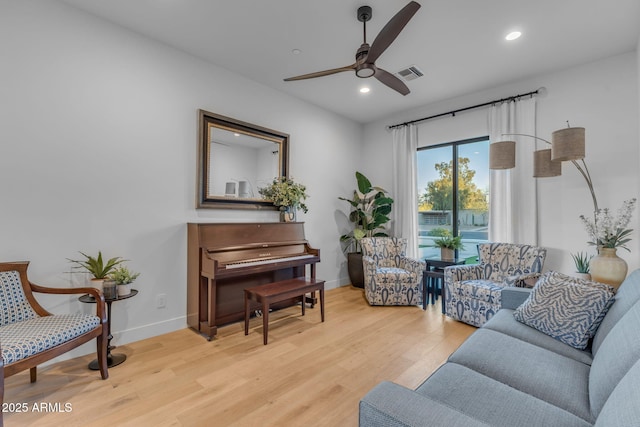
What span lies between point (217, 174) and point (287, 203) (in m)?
0.96

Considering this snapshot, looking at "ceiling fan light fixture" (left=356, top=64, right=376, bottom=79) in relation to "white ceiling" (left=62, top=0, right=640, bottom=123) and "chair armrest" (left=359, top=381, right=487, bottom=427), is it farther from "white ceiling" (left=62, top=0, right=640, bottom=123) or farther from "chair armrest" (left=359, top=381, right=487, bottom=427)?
"chair armrest" (left=359, top=381, right=487, bottom=427)

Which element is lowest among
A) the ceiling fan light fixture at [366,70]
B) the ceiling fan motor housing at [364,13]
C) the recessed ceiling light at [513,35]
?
the ceiling fan light fixture at [366,70]

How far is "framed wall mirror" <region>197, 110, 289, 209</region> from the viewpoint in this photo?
3254 millimetres

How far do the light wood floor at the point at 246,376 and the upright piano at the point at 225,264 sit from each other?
0.63 ft

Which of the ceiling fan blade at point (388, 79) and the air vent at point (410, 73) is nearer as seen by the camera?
the ceiling fan blade at point (388, 79)

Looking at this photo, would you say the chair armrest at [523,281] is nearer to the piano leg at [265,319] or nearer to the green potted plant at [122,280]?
the piano leg at [265,319]

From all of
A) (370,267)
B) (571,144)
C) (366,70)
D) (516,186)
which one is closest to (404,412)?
(366,70)

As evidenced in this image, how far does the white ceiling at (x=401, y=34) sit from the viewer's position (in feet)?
8.02

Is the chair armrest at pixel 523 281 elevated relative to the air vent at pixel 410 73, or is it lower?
lower

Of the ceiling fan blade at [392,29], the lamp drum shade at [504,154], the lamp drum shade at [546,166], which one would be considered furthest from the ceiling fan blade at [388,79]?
the lamp drum shade at [546,166]

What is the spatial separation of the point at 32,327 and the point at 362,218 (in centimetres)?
405

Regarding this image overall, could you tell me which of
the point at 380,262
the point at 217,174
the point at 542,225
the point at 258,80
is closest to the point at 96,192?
the point at 217,174

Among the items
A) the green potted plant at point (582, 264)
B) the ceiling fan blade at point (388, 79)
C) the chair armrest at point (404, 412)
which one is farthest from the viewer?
the green potted plant at point (582, 264)

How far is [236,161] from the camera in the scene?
3.54 m
